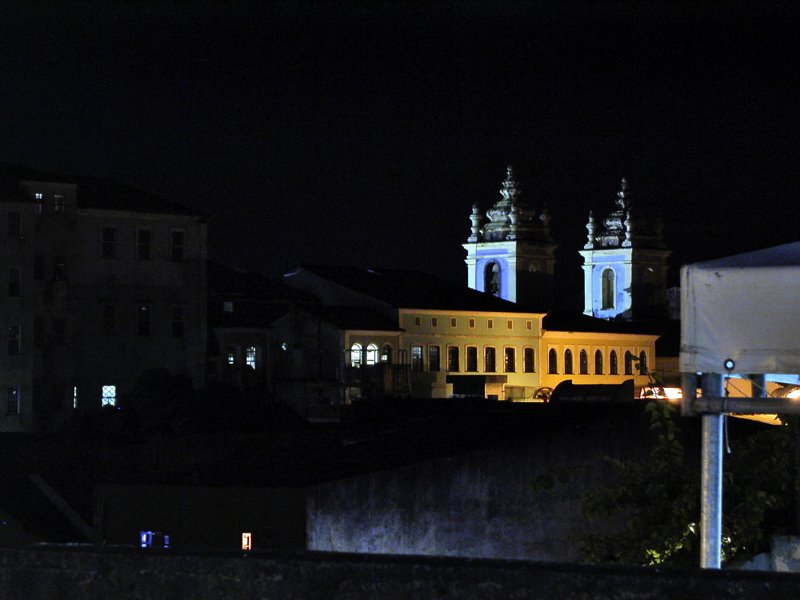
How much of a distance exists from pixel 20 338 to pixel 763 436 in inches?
1806

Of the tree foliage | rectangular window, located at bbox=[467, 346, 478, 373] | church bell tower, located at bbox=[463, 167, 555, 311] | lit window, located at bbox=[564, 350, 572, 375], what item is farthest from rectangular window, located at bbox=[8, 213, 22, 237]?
church bell tower, located at bbox=[463, 167, 555, 311]

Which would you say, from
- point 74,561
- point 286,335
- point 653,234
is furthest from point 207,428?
point 653,234

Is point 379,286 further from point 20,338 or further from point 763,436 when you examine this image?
point 763,436

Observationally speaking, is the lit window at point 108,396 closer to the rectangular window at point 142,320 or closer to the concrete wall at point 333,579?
the rectangular window at point 142,320

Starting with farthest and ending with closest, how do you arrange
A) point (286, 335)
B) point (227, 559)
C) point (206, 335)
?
1. point (286, 335)
2. point (206, 335)
3. point (227, 559)

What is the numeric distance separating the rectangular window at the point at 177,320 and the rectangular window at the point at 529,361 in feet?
121

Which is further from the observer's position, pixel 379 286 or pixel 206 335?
pixel 379 286

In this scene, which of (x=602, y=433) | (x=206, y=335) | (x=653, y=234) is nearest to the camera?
(x=602, y=433)

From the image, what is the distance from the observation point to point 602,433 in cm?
2142

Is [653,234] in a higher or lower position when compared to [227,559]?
higher

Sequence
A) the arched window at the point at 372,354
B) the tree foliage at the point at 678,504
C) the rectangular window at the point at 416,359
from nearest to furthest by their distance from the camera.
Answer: the tree foliage at the point at 678,504 < the arched window at the point at 372,354 < the rectangular window at the point at 416,359

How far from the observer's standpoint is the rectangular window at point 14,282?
2384 inches

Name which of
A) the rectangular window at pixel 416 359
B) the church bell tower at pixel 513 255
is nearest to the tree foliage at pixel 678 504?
the rectangular window at pixel 416 359

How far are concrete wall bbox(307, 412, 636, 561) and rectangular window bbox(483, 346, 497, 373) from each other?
73.2 meters
